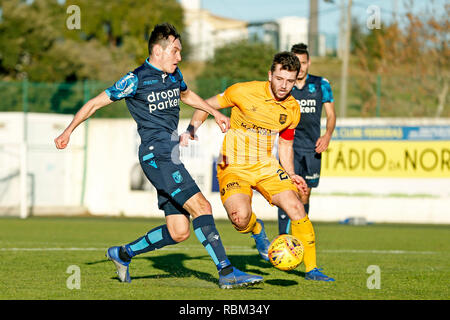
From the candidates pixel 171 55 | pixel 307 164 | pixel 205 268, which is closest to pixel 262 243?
pixel 205 268

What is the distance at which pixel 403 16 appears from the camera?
28.6m

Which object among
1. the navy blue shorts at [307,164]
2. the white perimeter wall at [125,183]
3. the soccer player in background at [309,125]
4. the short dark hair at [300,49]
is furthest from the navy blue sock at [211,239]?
the white perimeter wall at [125,183]

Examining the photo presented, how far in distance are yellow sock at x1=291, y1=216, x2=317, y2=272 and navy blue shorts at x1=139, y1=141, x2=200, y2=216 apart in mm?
1178

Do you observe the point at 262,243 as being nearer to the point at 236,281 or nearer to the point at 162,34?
the point at 236,281

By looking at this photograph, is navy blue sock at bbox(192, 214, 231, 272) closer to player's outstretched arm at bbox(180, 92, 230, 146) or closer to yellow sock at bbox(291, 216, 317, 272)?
player's outstretched arm at bbox(180, 92, 230, 146)

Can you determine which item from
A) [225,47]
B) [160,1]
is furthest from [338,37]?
[160,1]

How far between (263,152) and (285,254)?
4.98 ft

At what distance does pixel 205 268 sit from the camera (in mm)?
8953

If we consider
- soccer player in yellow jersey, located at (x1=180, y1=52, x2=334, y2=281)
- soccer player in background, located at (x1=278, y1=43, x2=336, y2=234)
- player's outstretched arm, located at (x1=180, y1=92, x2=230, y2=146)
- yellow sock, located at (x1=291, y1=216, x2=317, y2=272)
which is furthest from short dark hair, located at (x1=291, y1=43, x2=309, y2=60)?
yellow sock, located at (x1=291, y1=216, x2=317, y2=272)

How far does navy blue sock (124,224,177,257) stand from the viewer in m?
7.53

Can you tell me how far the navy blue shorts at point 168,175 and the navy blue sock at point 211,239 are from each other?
26 cm

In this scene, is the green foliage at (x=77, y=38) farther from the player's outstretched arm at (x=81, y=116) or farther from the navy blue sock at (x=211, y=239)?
the navy blue sock at (x=211, y=239)

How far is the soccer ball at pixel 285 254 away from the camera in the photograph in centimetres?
720

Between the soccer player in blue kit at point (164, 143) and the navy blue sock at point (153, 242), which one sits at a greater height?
the soccer player in blue kit at point (164, 143)
